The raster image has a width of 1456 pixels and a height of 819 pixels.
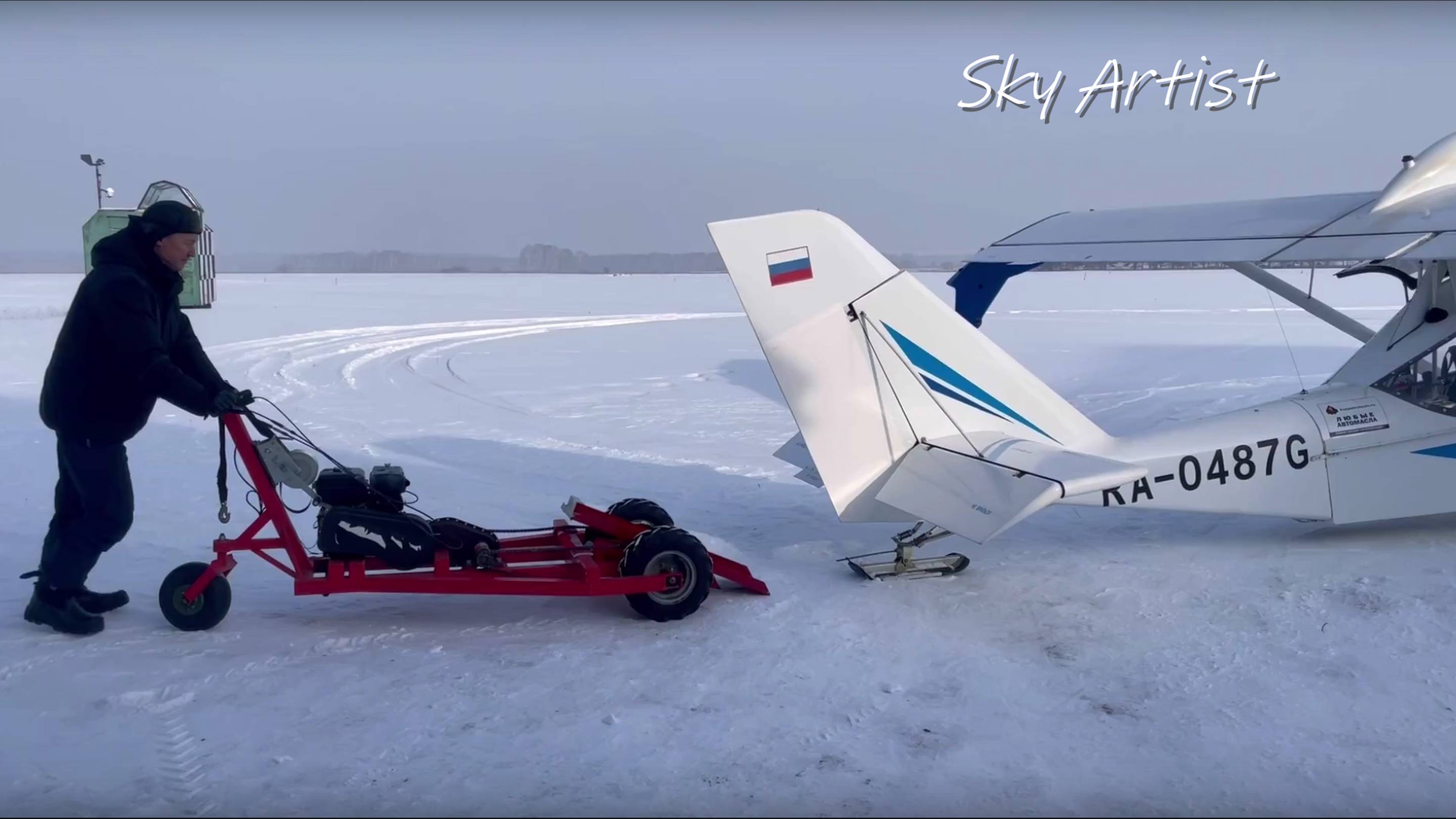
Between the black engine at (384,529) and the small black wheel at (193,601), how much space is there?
0.52 meters

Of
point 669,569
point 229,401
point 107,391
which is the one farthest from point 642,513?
point 107,391

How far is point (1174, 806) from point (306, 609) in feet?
13.0

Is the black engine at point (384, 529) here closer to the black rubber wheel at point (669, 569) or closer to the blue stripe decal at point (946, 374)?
the black rubber wheel at point (669, 569)

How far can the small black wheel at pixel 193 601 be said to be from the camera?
4812mm

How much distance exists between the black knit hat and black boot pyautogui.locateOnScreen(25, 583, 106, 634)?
5.33 feet

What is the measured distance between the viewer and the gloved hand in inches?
179

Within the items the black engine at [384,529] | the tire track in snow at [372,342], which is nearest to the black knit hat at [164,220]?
the black engine at [384,529]

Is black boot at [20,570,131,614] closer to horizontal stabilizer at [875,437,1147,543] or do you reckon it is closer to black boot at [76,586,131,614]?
black boot at [76,586,131,614]

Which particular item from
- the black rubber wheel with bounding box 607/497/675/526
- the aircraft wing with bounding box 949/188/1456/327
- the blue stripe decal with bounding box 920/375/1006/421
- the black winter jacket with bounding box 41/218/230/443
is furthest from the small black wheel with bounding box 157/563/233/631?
the aircraft wing with bounding box 949/188/1456/327

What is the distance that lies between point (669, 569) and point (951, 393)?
5.92ft

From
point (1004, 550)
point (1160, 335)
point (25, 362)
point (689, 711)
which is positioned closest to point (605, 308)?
point (1160, 335)

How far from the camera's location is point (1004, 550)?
645 cm

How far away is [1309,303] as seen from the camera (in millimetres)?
8469

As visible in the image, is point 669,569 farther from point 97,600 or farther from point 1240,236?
point 1240,236
